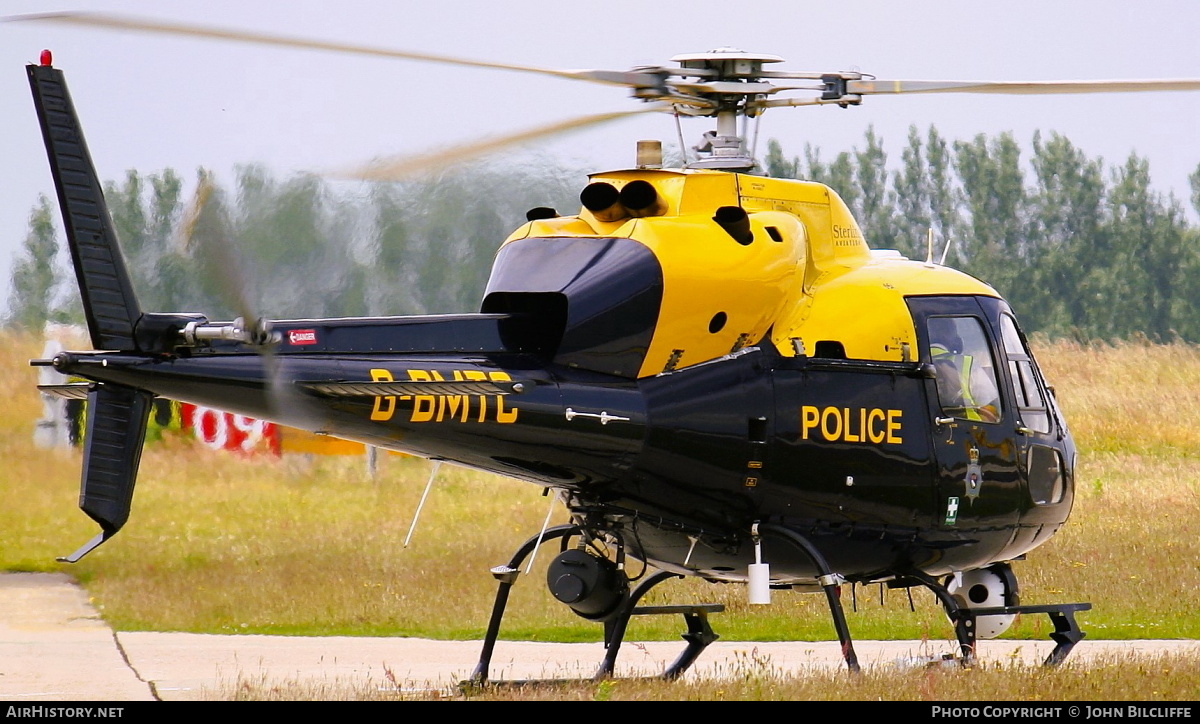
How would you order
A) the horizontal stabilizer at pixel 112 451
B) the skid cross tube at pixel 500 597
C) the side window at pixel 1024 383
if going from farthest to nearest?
the side window at pixel 1024 383 < the skid cross tube at pixel 500 597 < the horizontal stabilizer at pixel 112 451

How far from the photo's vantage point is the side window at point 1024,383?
1174 centimetres

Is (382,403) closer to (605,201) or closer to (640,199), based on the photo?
(605,201)

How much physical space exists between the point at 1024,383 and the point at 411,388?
5.06 metres

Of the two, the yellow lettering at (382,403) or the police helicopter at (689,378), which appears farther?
the yellow lettering at (382,403)

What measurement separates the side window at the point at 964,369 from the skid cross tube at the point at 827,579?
1554mm

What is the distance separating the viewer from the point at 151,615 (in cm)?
1645

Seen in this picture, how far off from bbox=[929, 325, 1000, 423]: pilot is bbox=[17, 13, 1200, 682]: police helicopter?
20 mm

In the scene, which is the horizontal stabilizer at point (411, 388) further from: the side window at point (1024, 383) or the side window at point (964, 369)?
the side window at point (1024, 383)

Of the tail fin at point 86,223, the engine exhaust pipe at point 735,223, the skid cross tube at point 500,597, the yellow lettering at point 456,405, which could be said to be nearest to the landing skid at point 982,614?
the skid cross tube at point 500,597

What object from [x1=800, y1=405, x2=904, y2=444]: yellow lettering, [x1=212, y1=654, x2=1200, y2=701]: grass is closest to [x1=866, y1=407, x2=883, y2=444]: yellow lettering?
[x1=800, y1=405, x2=904, y2=444]: yellow lettering

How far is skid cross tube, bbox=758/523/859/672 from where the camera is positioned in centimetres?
1021

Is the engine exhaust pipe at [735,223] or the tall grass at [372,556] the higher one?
the engine exhaust pipe at [735,223]

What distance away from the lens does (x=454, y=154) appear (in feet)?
32.6
